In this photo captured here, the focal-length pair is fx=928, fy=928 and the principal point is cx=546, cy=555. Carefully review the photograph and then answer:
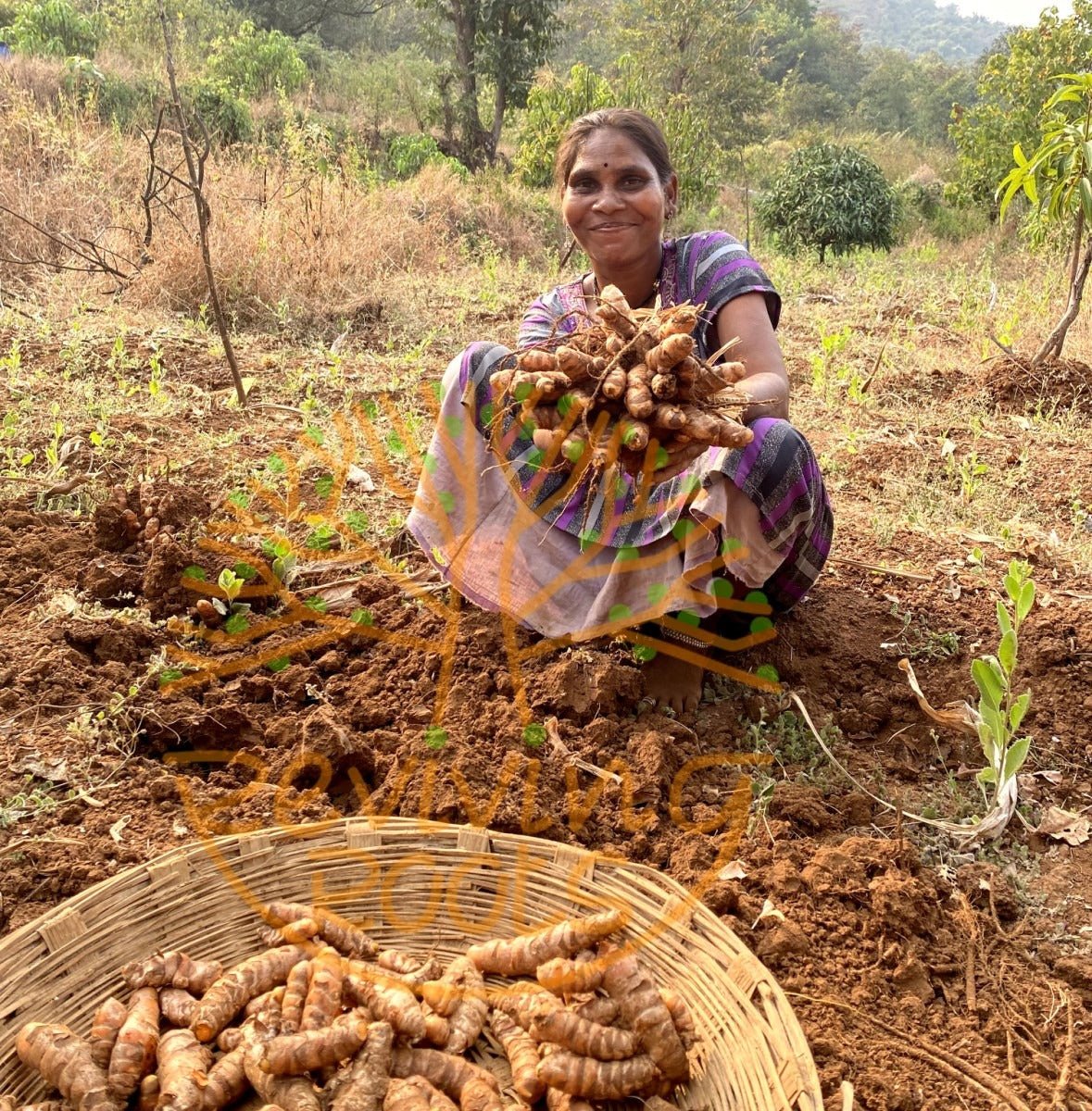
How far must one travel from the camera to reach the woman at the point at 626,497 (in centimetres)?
209

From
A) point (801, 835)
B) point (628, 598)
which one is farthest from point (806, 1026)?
point (628, 598)

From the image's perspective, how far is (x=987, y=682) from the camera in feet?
6.19

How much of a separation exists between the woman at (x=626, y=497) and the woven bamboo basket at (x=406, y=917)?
67 cm

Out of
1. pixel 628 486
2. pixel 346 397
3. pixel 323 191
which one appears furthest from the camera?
pixel 323 191

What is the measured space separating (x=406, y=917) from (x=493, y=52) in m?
15.9

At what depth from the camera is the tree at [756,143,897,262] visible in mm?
9828

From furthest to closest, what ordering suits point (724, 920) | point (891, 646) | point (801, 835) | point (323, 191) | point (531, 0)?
point (531, 0) → point (323, 191) → point (891, 646) → point (801, 835) → point (724, 920)

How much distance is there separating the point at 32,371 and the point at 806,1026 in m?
4.21

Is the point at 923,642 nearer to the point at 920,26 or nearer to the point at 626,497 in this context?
the point at 626,497

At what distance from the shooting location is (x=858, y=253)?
382 inches

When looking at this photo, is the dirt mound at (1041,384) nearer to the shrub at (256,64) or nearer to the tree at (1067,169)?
the tree at (1067,169)

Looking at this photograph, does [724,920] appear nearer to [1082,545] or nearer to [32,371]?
[1082,545]

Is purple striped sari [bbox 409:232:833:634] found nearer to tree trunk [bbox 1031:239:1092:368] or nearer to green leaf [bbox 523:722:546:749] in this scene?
green leaf [bbox 523:722:546:749]

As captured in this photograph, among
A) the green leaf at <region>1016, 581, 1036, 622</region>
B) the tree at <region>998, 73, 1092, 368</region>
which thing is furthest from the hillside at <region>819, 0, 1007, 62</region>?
the green leaf at <region>1016, 581, 1036, 622</region>
